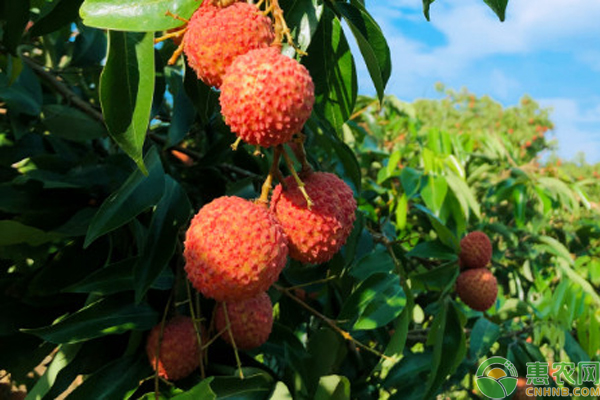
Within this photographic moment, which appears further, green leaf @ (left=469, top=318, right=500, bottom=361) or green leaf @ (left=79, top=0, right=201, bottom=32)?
green leaf @ (left=469, top=318, right=500, bottom=361)

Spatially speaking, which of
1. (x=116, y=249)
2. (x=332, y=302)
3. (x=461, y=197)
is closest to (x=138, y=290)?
(x=116, y=249)

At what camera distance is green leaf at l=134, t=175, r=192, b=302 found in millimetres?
705

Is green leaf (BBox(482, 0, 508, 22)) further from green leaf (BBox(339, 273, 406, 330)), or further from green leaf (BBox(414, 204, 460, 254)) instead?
green leaf (BBox(414, 204, 460, 254))

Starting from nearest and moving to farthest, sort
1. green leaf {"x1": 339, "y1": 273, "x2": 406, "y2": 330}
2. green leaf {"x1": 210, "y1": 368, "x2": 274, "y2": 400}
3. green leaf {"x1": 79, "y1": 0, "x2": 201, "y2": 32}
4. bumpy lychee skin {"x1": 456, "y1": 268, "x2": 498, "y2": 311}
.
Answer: green leaf {"x1": 79, "y1": 0, "x2": 201, "y2": 32}, green leaf {"x1": 210, "y1": 368, "x2": 274, "y2": 400}, green leaf {"x1": 339, "y1": 273, "x2": 406, "y2": 330}, bumpy lychee skin {"x1": 456, "y1": 268, "x2": 498, "y2": 311}

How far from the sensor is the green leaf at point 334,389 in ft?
2.55

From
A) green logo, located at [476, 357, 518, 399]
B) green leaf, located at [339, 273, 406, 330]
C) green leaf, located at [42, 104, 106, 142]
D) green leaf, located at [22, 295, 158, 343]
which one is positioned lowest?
green logo, located at [476, 357, 518, 399]

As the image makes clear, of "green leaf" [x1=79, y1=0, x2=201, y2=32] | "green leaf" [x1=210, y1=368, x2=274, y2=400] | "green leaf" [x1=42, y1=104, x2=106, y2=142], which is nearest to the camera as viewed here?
"green leaf" [x1=79, y1=0, x2=201, y2=32]

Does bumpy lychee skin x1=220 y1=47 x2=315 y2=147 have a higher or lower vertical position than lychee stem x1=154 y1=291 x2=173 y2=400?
higher

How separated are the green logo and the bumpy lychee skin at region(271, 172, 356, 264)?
2.93ft

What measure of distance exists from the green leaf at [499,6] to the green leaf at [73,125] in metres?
0.76

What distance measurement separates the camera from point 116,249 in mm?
987

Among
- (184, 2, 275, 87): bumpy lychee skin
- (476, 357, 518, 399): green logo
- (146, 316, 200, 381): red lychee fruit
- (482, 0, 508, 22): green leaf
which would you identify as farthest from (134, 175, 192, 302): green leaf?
(476, 357, 518, 399): green logo

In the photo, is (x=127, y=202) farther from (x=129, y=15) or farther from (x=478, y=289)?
(x=478, y=289)

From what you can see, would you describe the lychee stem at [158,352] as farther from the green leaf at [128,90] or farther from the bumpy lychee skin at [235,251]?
the green leaf at [128,90]
